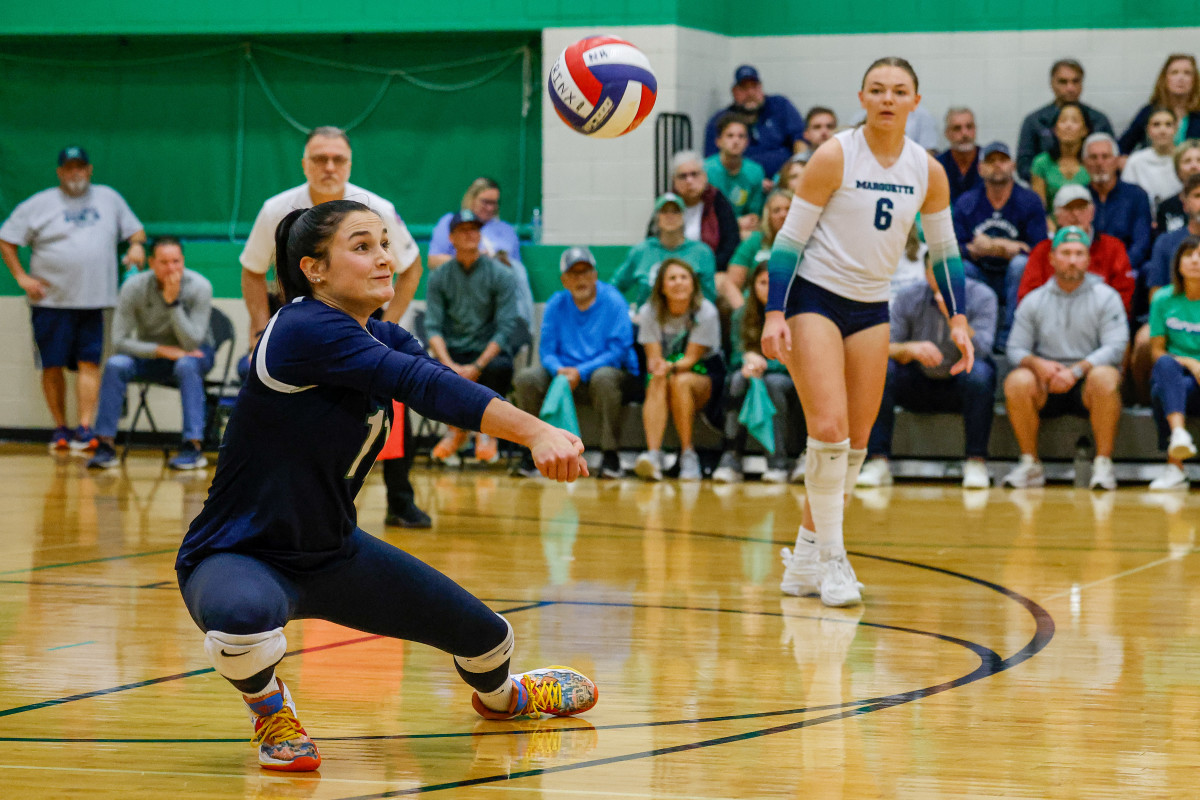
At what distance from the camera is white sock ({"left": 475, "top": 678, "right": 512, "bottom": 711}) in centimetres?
324

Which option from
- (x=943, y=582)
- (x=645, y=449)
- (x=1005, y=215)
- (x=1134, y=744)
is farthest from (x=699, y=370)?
(x=1134, y=744)

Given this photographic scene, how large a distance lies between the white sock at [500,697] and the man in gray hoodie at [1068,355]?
19.9 ft

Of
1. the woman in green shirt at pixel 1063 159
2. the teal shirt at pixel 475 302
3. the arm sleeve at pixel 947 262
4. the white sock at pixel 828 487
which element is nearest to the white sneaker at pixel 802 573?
the white sock at pixel 828 487

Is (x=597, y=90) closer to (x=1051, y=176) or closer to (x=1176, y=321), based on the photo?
(x=1176, y=321)

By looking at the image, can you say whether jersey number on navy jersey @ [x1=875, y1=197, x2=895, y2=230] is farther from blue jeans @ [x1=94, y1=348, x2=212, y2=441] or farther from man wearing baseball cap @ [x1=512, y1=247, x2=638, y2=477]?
blue jeans @ [x1=94, y1=348, x2=212, y2=441]

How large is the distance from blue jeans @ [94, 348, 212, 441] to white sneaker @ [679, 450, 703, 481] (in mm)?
3278

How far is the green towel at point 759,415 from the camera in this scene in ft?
29.3

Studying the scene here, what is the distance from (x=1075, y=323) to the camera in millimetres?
8773

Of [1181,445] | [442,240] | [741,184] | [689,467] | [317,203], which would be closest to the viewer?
[317,203]

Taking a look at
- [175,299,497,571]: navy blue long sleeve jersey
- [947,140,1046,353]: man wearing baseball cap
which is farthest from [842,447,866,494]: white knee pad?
[947,140,1046,353]: man wearing baseball cap

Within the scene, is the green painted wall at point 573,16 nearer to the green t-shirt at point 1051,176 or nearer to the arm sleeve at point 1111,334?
the green t-shirt at point 1051,176

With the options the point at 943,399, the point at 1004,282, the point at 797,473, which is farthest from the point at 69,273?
the point at 1004,282

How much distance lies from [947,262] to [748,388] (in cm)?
401

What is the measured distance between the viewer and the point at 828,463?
492 centimetres
